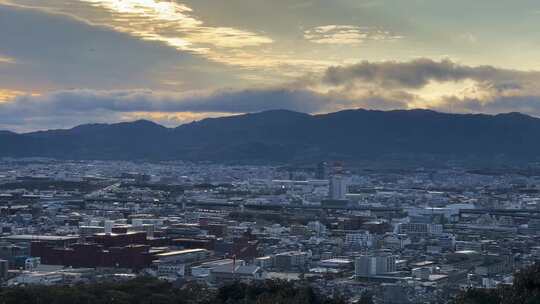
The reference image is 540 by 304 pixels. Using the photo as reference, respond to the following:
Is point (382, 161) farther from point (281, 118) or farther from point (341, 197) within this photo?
point (341, 197)

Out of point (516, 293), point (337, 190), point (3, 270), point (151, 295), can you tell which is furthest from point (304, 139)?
point (516, 293)

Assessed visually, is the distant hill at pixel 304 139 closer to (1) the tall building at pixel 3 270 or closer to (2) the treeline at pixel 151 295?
(1) the tall building at pixel 3 270

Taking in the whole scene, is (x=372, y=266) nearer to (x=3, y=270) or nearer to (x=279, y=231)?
(x=3, y=270)

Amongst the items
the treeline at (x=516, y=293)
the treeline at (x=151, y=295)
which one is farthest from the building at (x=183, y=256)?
the treeline at (x=516, y=293)

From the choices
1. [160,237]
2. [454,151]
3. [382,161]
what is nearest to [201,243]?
[160,237]

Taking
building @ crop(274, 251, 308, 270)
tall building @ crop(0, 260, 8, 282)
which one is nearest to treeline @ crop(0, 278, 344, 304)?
tall building @ crop(0, 260, 8, 282)

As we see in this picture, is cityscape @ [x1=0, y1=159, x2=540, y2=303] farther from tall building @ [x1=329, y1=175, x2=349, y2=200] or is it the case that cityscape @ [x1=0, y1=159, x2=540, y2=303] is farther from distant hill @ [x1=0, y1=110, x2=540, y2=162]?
distant hill @ [x1=0, y1=110, x2=540, y2=162]
